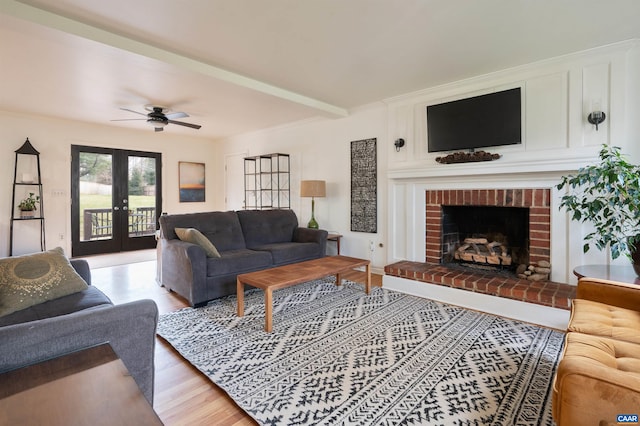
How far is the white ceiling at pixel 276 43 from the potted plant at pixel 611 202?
112 cm

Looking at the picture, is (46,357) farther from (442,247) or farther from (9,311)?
(442,247)

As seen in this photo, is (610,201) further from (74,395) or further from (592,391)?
(74,395)

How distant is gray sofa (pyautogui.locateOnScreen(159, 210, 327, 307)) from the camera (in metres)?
3.17

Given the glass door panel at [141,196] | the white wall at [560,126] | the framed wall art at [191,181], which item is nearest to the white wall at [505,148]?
the white wall at [560,126]

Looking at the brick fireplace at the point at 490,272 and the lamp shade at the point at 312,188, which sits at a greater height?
the lamp shade at the point at 312,188

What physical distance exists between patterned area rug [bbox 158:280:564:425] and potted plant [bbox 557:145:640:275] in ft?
2.92

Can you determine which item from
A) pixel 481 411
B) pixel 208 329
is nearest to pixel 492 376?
pixel 481 411

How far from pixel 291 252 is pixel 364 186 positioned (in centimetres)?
151

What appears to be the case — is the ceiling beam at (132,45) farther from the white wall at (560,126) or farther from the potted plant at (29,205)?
the potted plant at (29,205)

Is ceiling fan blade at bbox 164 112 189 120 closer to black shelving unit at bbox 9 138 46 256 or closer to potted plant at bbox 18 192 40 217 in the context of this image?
black shelving unit at bbox 9 138 46 256

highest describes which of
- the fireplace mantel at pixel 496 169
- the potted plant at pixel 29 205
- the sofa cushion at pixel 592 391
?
the fireplace mantel at pixel 496 169

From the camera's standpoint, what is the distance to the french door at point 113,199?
577 cm

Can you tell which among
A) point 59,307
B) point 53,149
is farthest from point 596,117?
point 53,149

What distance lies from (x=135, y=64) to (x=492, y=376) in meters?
3.86
